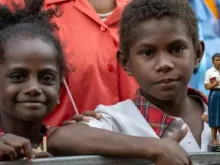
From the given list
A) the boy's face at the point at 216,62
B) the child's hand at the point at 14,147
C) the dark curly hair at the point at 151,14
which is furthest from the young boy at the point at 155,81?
the boy's face at the point at 216,62

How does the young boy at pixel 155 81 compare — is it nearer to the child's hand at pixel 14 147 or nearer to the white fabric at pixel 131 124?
the white fabric at pixel 131 124

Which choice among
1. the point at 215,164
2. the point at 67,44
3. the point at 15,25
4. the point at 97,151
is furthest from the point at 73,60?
the point at 215,164

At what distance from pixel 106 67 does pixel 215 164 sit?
1193mm

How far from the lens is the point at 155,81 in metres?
2.94

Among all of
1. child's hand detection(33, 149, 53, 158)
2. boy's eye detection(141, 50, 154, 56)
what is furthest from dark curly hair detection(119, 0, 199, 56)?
child's hand detection(33, 149, 53, 158)

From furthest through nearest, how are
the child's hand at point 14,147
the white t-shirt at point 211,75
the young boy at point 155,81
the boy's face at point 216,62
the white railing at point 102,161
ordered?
the boy's face at point 216,62 → the white t-shirt at point 211,75 → the young boy at point 155,81 → the child's hand at point 14,147 → the white railing at point 102,161

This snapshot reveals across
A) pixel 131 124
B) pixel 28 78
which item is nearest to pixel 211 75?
pixel 131 124

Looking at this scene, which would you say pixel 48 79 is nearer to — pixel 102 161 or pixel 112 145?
pixel 112 145

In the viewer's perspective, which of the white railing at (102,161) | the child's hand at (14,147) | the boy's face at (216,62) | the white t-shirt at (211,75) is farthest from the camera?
the boy's face at (216,62)

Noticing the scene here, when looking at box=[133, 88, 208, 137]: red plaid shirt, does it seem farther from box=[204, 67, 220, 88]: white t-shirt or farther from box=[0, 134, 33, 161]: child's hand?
box=[0, 134, 33, 161]: child's hand

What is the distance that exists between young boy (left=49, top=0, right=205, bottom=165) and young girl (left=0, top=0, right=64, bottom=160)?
0.24 meters

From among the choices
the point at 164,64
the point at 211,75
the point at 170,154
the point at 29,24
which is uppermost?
the point at 29,24

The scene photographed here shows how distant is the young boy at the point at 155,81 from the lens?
113 inches

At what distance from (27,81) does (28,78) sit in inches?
0.8
